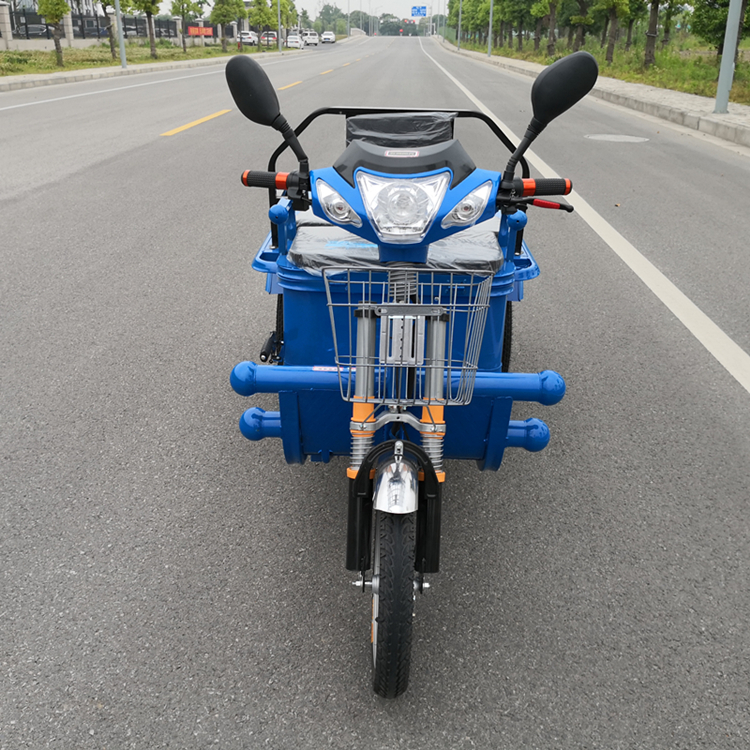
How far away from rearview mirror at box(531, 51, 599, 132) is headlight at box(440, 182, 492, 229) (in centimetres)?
25

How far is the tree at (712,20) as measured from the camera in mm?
23062

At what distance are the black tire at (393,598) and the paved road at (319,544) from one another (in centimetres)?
15

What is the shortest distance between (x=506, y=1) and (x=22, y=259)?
5708cm

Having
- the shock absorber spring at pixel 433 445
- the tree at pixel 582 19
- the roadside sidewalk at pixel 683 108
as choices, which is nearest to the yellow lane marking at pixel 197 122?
the roadside sidewalk at pixel 683 108

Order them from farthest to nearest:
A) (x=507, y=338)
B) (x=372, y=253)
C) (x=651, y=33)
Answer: (x=651, y=33), (x=507, y=338), (x=372, y=253)

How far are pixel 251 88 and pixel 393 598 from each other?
140 cm

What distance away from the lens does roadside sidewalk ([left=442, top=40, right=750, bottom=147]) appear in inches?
542

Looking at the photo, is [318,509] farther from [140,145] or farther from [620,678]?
[140,145]

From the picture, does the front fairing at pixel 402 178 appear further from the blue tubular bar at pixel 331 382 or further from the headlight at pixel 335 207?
the blue tubular bar at pixel 331 382

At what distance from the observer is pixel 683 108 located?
54.5ft

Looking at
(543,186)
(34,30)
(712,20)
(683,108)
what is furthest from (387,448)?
(34,30)

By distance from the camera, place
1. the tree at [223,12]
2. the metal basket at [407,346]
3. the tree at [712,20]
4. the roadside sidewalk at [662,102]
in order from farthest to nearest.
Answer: the tree at [223,12] < the tree at [712,20] < the roadside sidewalk at [662,102] < the metal basket at [407,346]

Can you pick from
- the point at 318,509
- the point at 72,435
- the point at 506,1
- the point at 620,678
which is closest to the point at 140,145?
the point at 72,435

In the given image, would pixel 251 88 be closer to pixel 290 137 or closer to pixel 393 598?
pixel 290 137
